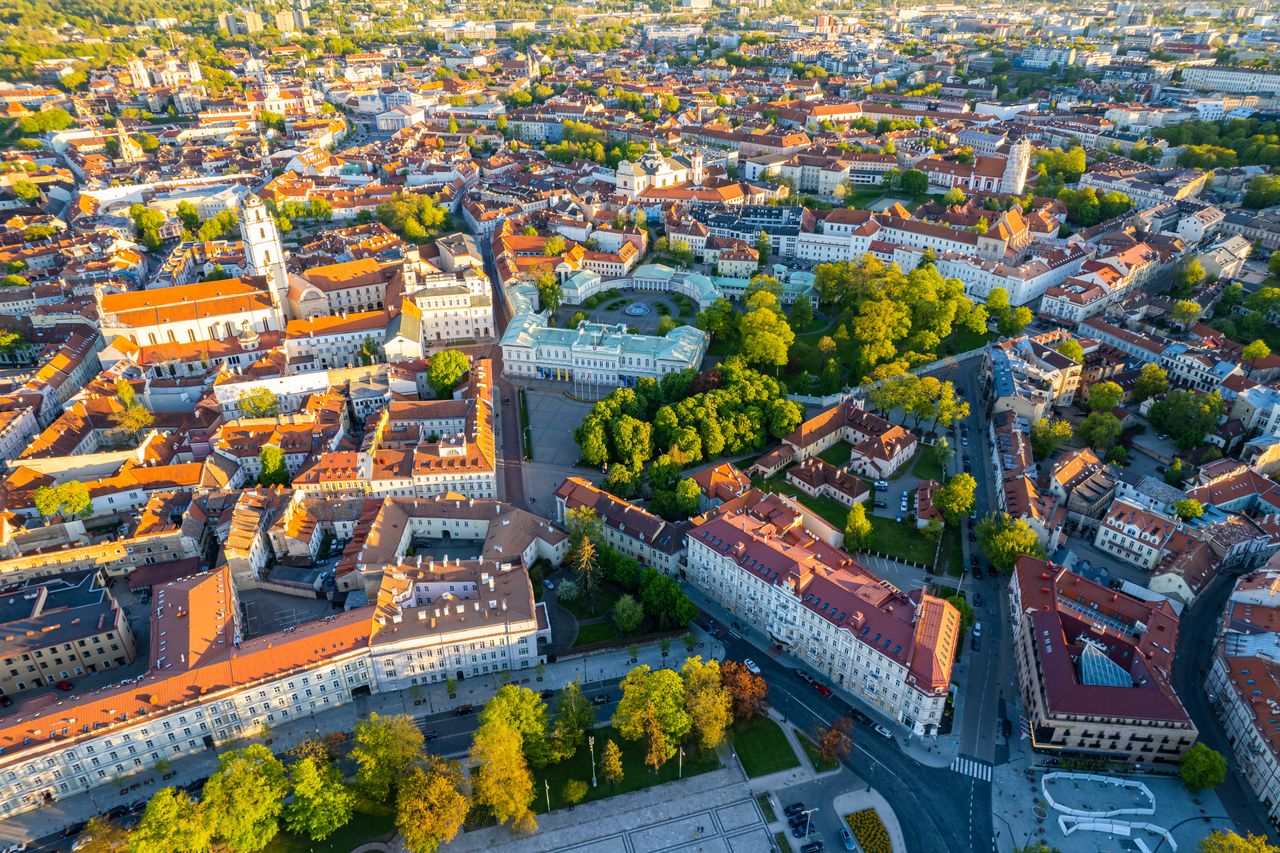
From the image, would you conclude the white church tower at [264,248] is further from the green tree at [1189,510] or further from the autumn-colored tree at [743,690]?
the green tree at [1189,510]

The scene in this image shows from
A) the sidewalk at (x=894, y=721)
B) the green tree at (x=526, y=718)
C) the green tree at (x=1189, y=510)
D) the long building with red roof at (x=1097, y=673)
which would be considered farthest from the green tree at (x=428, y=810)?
the green tree at (x=1189, y=510)

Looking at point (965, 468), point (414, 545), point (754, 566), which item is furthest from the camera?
point (965, 468)

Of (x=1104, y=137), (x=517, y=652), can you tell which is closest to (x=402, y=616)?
(x=517, y=652)

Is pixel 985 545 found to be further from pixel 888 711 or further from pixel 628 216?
pixel 628 216

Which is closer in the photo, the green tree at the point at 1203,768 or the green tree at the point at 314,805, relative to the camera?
the green tree at the point at 314,805

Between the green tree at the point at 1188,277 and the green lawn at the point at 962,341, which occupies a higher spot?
the green tree at the point at 1188,277

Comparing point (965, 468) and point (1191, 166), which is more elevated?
point (1191, 166)
